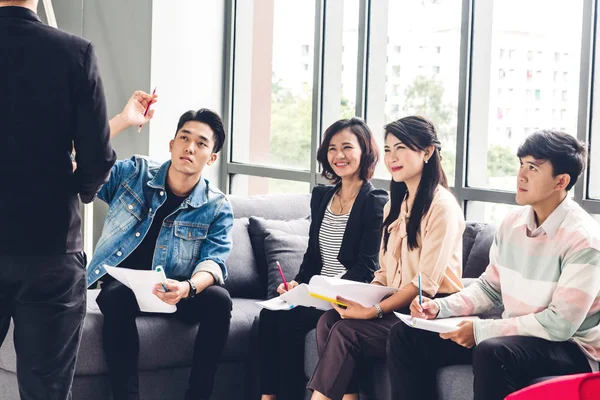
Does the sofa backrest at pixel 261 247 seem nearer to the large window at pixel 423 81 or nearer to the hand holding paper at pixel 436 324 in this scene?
the large window at pixel 423 81

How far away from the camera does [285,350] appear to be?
126 inches

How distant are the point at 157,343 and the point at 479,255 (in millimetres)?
1372

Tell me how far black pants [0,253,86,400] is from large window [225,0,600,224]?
2254 mm

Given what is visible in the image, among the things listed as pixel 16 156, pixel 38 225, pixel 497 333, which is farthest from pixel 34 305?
pixel 497 333

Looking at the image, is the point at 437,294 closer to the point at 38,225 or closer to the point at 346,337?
the point at 346,337

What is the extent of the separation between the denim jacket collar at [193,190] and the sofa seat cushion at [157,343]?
0.49 m

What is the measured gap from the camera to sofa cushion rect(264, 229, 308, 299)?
3.75 m

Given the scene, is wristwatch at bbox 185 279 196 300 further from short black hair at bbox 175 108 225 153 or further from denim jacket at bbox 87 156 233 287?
short black hair at bbox 175 108 225 153

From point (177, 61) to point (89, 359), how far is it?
2611 mm

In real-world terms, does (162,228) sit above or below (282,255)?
above

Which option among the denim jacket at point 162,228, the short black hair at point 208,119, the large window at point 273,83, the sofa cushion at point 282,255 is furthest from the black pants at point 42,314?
the large window at point 273,83

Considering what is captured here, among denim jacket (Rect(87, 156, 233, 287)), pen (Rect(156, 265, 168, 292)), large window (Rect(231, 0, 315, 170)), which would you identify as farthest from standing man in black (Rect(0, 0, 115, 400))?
large window (Rect(231, 0, 315, 170))

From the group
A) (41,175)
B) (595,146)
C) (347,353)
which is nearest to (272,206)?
(347,353)

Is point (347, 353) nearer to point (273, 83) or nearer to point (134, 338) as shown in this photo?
point (134, 338)
